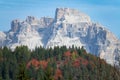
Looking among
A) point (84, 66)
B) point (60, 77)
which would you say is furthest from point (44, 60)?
point (60, 77)

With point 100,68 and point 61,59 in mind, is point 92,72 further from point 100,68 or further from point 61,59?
point 61,59

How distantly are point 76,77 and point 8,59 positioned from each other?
27552 mm

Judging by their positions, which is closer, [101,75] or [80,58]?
[101,75]

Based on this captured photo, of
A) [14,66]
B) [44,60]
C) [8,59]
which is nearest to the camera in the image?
[14,66]

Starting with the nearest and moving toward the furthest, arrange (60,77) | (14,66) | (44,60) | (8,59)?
1. (60,77)
2. (14,66)
3. (8,59)
4. (44,60)

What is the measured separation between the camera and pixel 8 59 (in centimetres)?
17938

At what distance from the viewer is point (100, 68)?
185 meters

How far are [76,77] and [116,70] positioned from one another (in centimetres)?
3034

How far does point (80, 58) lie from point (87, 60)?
9.64ft

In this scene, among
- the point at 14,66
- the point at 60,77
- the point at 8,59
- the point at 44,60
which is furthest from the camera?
the point at 44,60

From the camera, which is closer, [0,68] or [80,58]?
[0,68]

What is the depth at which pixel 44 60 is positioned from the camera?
628 ft

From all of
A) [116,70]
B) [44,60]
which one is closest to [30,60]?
[44,60]

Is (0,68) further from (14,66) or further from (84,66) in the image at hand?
(84,66)
